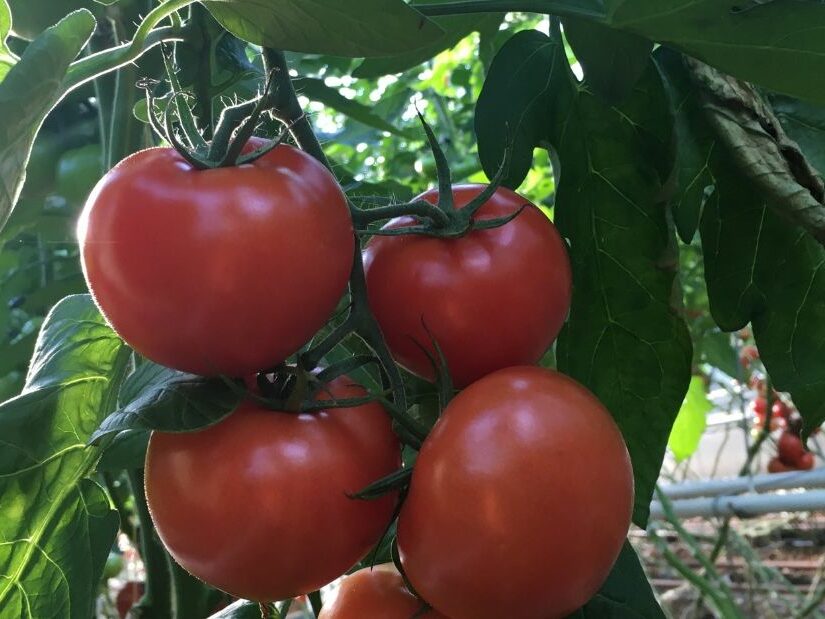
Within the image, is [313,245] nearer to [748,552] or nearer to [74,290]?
[74,290]

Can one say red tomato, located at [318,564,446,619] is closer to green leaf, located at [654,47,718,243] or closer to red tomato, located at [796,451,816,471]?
green leaf, located at [654,47,718,243]

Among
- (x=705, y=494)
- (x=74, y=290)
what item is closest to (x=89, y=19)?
(x=74, y=290)

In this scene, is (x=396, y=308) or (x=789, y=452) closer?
(x=396, y=308)

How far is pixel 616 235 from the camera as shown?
61cm

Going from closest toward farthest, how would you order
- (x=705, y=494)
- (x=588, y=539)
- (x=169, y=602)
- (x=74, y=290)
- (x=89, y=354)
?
1. (x=588, y=539)
2. (x=89, y=354)
3. (x=169, y=602)
4. (x=74, y=290)
5. (x=705, y=494)

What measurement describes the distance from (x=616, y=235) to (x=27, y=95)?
1.28 feet

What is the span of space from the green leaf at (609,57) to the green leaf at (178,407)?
13.2 inches

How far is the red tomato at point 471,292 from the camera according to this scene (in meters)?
0.43

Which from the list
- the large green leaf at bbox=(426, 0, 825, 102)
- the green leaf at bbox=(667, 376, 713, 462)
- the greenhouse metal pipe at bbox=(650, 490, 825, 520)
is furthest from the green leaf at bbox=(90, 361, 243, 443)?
the green leaf at bbox=(667, 376, 713, 462)

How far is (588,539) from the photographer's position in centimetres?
36

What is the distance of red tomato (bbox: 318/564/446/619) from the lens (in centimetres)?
44

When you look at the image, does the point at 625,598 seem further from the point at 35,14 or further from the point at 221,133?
the point at 35,14

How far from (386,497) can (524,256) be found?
0.14 meters

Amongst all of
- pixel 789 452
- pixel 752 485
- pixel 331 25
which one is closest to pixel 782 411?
pixel 789 452
